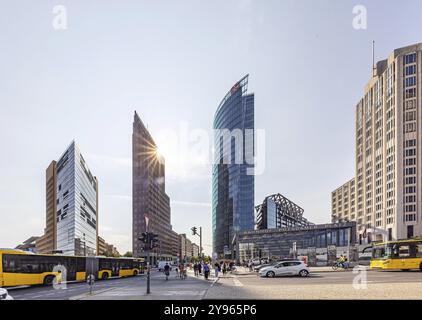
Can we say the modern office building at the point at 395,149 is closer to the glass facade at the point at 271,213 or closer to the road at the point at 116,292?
the glass facade at the point at 271,213

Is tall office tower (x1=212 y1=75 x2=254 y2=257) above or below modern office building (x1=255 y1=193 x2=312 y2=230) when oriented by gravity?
above

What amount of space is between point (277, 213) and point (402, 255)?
14256cm

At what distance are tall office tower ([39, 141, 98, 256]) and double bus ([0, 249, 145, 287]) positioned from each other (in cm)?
5890

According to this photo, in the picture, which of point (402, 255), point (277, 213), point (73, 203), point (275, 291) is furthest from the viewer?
Answer: point (277, 213)

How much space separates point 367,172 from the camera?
408 feet

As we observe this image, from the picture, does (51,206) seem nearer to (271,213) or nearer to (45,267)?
(271,213)

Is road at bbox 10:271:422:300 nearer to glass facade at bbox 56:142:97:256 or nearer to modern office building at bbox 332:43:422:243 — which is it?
modern office building at bbox 332:43:422:243

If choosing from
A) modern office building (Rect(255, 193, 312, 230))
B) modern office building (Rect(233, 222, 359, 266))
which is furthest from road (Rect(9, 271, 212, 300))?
modern office building (Rect(255, 193, 312, 230))

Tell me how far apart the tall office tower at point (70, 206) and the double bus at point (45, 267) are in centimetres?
5890

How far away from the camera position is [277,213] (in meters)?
175

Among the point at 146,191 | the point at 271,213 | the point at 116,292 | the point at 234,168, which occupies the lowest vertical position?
the point at 271,213

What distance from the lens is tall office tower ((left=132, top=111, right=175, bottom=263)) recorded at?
15588 cm

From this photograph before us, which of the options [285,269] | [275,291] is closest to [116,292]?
[275,291]
